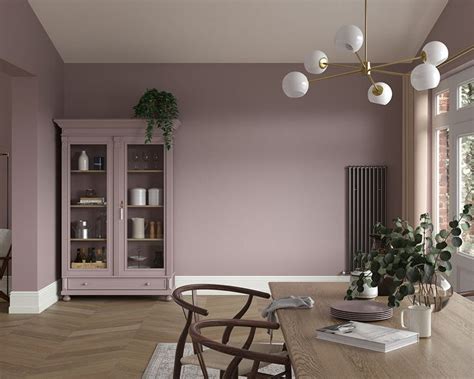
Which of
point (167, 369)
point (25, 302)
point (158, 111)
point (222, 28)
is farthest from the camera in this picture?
point (158, 111)

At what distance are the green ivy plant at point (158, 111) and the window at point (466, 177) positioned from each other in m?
2.92

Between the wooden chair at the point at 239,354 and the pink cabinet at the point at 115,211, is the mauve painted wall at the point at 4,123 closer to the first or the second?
the pink cabinet at the point at 115,211

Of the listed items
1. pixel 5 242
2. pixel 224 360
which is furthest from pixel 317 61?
pixel 5 242

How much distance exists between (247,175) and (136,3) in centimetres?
224

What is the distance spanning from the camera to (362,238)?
7.55 meters

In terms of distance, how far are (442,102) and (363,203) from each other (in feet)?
4.80

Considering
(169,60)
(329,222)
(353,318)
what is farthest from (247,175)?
(353,318)

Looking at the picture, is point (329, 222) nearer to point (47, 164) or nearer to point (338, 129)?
point (338, 129)

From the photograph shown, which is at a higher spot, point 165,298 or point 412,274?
point 412,274

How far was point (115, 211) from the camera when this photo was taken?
23.4ft

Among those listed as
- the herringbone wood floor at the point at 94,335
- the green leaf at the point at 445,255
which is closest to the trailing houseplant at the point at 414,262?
the green leaf at the point at 445,255

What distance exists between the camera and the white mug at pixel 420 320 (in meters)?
2.59

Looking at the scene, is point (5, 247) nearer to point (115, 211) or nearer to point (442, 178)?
point (115, 211)

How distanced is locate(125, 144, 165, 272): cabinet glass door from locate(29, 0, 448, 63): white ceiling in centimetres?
114
